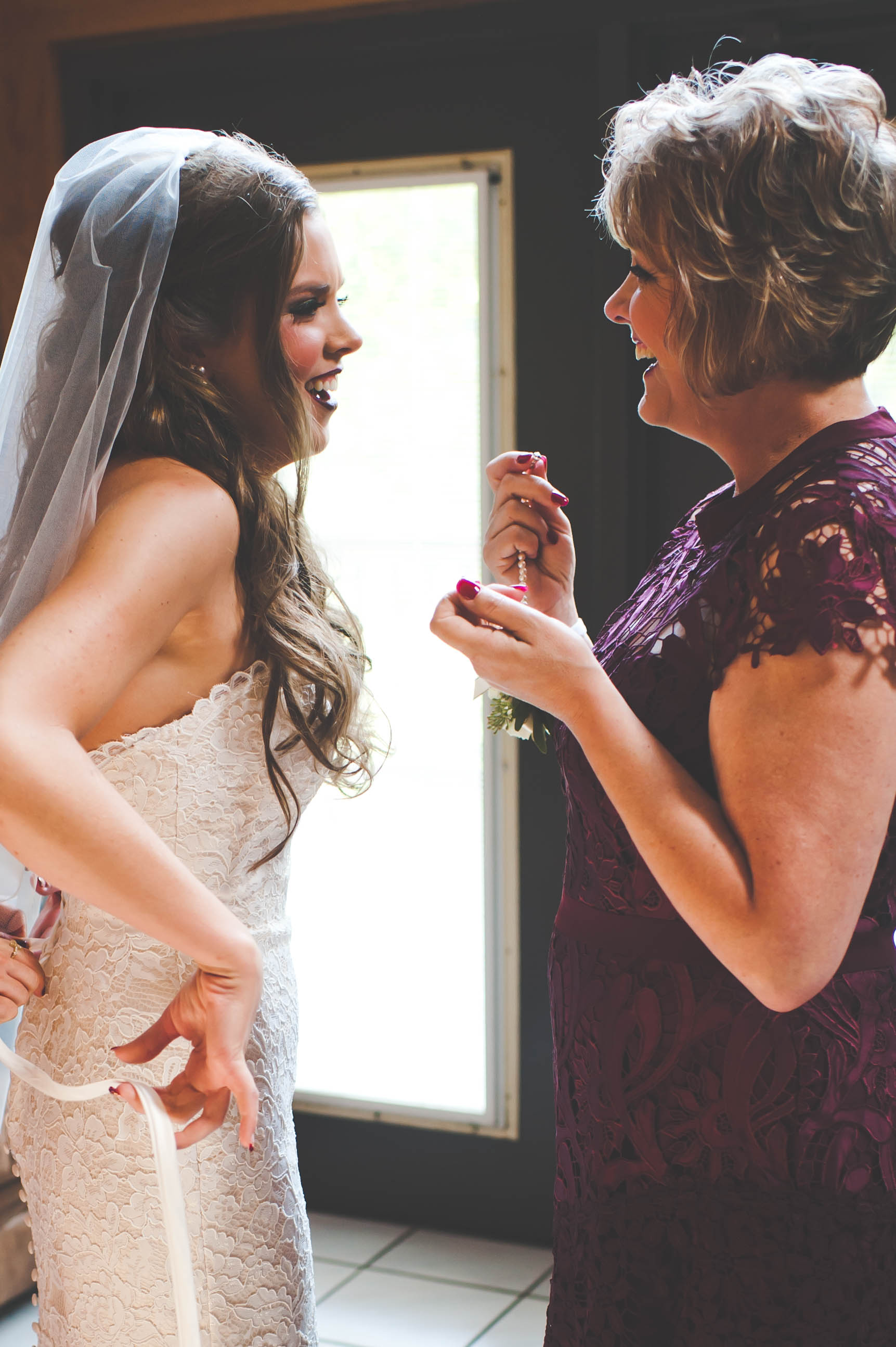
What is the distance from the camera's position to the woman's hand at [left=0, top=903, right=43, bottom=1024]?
1.30 meters

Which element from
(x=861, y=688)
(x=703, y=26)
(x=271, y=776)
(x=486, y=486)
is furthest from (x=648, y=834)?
(x=703, y=26)

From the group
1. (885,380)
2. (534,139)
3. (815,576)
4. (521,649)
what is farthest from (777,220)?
(534,139)

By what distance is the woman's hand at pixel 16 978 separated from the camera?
1296mm

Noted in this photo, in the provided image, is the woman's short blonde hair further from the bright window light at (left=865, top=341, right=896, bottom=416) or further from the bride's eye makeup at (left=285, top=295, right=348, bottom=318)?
the bright window light at (left=865, top=341, right=896, bottom=416)

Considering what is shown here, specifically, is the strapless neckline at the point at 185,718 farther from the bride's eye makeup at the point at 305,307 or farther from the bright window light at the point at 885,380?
the bright window light at the point at 885,380

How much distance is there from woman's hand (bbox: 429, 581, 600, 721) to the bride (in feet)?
0.79

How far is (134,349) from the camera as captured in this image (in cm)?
127

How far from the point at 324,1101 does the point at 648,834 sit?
1.98 metres

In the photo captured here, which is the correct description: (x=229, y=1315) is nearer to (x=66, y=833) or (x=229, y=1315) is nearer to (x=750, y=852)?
(x=66, y=833)

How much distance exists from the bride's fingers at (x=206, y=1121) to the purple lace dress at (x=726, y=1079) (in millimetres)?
359

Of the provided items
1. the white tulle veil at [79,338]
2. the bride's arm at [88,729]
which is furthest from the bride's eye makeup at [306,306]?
the bride's arm at [88,729]

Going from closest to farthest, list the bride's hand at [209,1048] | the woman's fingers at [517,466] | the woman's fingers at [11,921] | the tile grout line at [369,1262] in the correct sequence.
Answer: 1. the bride's hand at [209,1048]
2. the woman's fingers at [11,921]
3. the woman's fingers at [517,466]
4. the tile grout line at [369,1262]

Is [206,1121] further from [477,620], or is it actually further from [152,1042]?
[477,620]

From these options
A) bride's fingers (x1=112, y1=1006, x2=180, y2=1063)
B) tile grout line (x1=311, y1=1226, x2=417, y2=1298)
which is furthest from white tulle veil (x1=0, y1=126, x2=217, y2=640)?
tile grout line (x1=311, y1=1226, x2=417, y2=1298)
